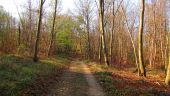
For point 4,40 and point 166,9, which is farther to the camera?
point 166,9

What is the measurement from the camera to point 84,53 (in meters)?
81.2

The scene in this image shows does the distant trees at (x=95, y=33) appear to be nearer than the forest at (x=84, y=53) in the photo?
No

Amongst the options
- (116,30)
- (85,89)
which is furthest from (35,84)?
(116,30)

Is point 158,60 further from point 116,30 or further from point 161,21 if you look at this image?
point 116,30

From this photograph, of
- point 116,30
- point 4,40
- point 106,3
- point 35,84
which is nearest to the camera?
point 35,84

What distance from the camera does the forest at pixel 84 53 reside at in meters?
15.4

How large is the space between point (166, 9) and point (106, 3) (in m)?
13.8

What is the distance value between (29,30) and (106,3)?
1793 cm

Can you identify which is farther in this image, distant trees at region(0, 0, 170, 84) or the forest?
distant trees at region(0, 0, 170, 84)

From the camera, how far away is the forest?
1539 centimetres

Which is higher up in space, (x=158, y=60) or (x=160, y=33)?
(x=160, y=33)

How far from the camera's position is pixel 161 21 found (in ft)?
169

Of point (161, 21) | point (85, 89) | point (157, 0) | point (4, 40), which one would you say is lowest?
point (85, 89)

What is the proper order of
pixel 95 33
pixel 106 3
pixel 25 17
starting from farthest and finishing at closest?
1. pixel 95 33
2. pixel 25 17
3. pixel 106 3
